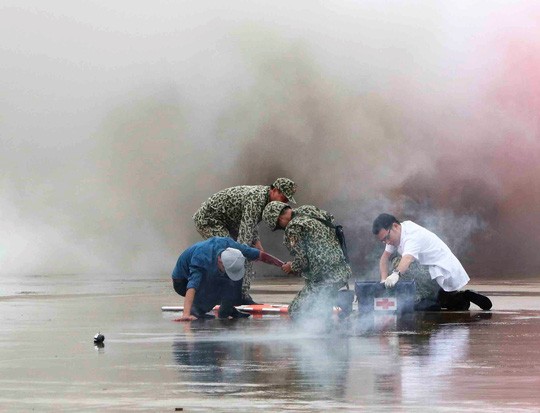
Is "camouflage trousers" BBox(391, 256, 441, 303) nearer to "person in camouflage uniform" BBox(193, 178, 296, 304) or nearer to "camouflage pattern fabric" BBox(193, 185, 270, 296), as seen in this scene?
"person in camouflage uniform" BBox(193, 178, 296, 304)

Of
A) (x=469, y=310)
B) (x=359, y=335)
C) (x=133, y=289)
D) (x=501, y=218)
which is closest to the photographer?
(x=359, y=335)

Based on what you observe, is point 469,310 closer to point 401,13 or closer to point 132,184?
point 401,13

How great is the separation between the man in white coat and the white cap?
1.85m

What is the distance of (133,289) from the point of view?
24406 millimetres

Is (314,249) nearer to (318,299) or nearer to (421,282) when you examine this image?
(318,299)

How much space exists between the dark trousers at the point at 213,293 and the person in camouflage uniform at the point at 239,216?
1365mm

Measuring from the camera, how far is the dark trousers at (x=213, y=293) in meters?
15.6

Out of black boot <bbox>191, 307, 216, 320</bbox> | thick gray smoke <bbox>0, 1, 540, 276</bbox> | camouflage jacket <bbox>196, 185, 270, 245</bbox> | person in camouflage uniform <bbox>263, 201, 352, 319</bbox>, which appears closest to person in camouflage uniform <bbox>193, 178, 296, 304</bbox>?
camouflage jacket <bbox>196, 185, 270, 245</bbox>

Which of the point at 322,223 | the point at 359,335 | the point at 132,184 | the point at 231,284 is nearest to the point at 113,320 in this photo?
the point at 231,284

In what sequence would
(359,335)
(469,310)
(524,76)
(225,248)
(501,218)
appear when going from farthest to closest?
(501,218) → (524,76) → (469,310) → (225,248) → (359,335)

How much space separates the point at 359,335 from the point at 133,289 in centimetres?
1182

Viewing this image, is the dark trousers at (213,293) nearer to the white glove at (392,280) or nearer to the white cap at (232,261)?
the white cap at (232,261)

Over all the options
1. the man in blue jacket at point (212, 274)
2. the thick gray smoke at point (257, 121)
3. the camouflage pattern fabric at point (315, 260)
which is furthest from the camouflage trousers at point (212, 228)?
the thick gray smoke at point (257, 121)

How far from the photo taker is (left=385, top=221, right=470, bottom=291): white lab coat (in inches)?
642
